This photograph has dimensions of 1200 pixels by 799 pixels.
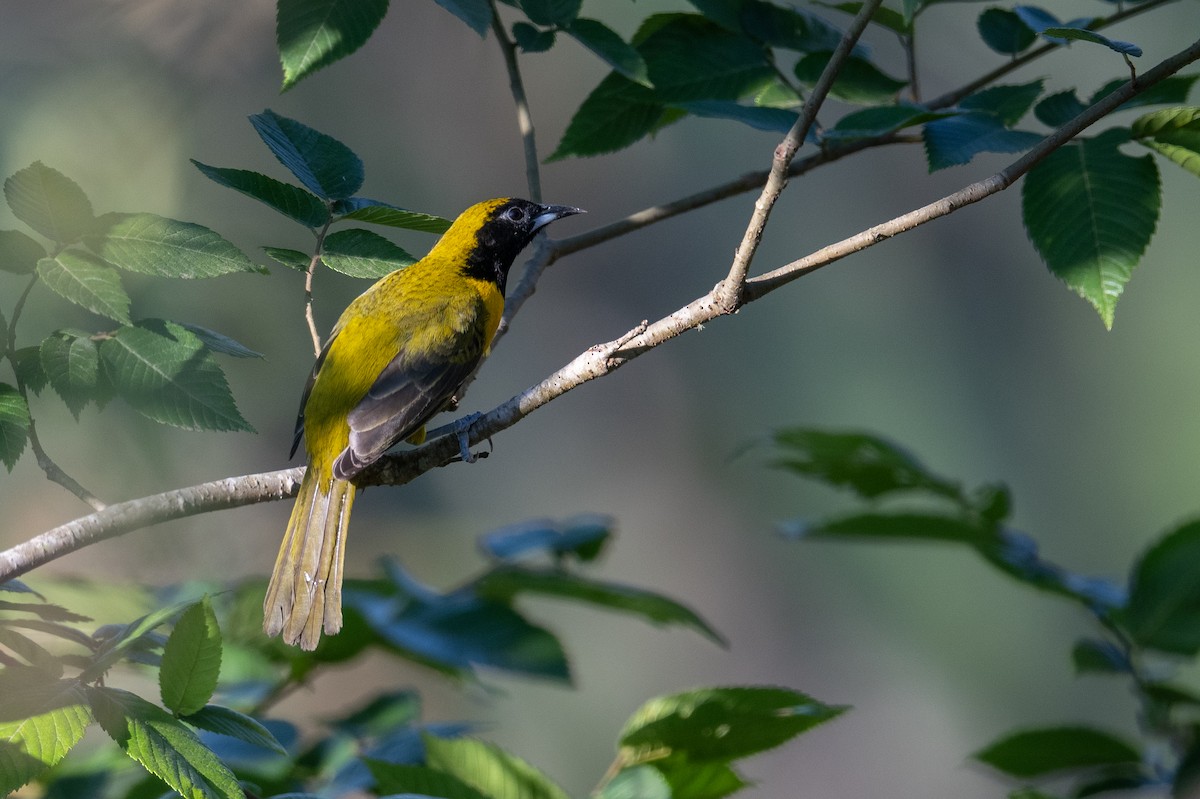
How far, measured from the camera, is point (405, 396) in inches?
113

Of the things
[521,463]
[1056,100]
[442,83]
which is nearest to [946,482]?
[1056,100]

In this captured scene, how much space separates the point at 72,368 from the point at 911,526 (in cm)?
170

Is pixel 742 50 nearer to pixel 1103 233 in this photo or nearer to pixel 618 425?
pixel 1103 233

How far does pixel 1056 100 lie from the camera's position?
7.77 ft

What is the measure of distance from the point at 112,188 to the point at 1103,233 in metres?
5.21

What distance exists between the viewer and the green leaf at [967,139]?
2.09 meters

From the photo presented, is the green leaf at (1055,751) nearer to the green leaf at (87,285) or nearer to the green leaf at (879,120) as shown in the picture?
the green leaf at (879,120)

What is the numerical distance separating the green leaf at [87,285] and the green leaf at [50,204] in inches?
2.1

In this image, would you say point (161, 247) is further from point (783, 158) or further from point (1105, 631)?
Result: point (1105, 631)

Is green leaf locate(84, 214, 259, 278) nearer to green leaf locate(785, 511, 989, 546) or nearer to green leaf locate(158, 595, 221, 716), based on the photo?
green leaf locate(158, 595, 221, 716)

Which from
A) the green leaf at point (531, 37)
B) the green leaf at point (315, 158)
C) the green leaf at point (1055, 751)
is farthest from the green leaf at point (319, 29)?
the green leaf at point (1055, 751)

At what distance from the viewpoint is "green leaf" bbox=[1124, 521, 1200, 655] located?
2.20 metres

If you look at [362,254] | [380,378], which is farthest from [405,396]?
[362,254]

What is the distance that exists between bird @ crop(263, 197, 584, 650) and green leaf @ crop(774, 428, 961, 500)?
889mm
